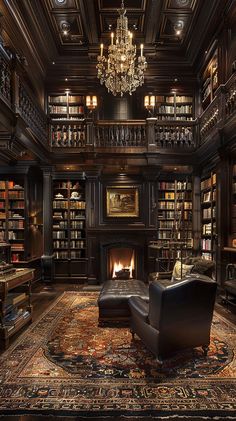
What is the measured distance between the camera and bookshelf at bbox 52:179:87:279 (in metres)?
8.15

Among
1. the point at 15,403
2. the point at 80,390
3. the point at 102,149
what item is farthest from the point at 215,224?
the point at 15,403

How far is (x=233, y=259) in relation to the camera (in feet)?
19.6

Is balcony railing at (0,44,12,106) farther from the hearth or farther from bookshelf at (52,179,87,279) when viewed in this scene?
the hearth

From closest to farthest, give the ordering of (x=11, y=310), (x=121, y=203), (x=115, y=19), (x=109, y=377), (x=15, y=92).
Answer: (x=109, y=377), (x=11, y=310), (x=15, y=92), (x=115, y=19), (x=121, y=203)

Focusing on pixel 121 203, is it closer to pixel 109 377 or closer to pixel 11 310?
pixel 11 310

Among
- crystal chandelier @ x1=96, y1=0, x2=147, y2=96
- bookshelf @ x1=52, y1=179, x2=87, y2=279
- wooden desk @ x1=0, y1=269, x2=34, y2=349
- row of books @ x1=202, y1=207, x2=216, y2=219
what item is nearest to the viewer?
wooden desk @ x1=0, y1=269, x2=34, y2=349

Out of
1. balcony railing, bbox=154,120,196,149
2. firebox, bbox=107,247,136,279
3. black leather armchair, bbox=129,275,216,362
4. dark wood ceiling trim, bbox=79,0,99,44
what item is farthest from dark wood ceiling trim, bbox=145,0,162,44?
black leather armchair, bbox=129,275,216,362

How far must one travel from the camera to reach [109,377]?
2992 millimetres

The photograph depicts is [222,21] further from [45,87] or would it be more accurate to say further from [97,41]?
[45,87]

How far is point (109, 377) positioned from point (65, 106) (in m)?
7.05

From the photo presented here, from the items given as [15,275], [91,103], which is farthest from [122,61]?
[15,275]

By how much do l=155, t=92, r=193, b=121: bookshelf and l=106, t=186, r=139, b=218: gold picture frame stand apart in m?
2.18

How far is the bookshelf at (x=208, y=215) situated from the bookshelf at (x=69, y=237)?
3.00m

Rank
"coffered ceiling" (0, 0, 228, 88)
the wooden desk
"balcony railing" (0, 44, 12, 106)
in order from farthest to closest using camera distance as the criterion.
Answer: "coffered ceiling" (0, 0, 228, 88), "balcony railing" (0, 44, 12, 106), the wooden desk
